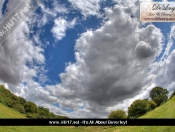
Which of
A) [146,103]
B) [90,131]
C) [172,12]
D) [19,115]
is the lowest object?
[90,131]

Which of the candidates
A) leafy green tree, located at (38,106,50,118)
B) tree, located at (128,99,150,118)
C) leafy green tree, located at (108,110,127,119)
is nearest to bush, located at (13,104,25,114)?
leafy green tree, located at (38,106,50,118)

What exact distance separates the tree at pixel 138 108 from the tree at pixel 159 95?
1.07 feet

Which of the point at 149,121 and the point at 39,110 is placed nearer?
the point at 149,121

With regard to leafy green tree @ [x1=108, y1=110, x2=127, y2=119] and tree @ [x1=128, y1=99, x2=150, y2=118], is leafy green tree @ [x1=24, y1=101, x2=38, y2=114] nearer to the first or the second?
leafy green tree @ [x1=108, y1=110, x2=127, y2=119]

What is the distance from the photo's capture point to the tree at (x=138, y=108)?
5.82 m

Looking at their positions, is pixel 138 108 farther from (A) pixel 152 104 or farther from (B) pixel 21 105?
(B) pixel 21 105

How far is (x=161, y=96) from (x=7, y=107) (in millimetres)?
4758

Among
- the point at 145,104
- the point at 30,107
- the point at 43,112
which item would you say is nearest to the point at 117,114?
the point at 145,104

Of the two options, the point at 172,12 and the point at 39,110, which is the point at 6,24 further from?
the point at 172,12

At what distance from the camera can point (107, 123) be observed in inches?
200

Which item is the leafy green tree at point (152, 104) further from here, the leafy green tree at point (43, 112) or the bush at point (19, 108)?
the bush at point (19, 108)

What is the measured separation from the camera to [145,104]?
6.28 m

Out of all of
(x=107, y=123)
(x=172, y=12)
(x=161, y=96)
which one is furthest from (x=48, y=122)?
(x=172, y=12)

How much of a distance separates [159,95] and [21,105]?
4.29m
